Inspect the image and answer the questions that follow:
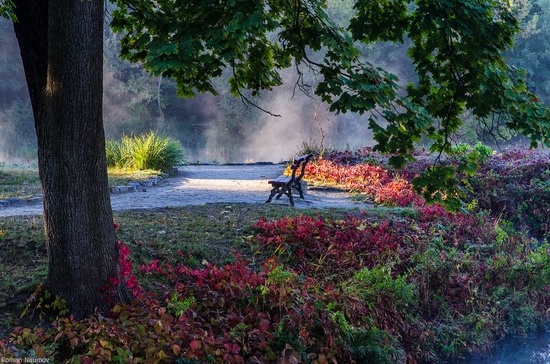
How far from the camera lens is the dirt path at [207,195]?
31.1ft

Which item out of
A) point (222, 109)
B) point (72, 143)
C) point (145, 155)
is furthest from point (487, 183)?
point (222, 109)

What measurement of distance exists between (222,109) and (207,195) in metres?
26.9

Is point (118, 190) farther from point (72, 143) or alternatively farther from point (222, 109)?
point (222, 109)

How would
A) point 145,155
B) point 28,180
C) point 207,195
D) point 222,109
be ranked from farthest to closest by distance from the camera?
1. point 222,109
2. point 145,155
3. point 28,180
4. point 207,195

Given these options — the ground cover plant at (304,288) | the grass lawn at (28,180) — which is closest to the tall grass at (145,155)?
the grass lawn at (28,180)

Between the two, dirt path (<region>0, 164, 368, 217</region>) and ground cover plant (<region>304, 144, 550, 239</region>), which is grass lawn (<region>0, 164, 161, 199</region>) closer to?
dirt path (<region>0, 164, 368, 217</region>)

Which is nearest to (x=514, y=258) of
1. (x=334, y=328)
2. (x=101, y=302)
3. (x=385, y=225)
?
(x=385, y=225)

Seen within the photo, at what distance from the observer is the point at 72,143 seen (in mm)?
4168

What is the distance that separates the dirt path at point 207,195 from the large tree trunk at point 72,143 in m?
4.11

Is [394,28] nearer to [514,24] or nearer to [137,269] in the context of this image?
[514,24]

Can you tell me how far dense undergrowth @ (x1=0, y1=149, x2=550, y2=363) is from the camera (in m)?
3.81

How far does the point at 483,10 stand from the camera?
429 cm

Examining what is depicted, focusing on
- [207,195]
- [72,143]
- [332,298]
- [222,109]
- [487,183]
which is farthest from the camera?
[222,109]

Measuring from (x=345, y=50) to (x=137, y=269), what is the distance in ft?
9.39
